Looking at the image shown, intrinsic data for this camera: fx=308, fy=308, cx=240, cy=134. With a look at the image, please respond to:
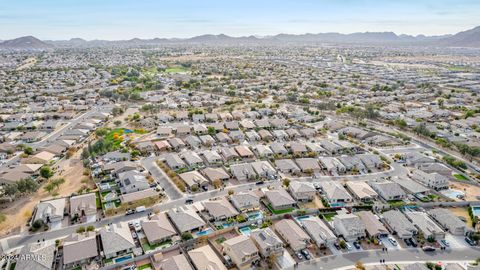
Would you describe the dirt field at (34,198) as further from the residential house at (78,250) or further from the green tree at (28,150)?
the residential house at (78,250)

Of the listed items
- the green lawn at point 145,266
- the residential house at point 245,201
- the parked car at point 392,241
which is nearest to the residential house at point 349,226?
the parked car at point 392,241

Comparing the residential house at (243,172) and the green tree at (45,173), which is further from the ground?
the green tree at (45,173)

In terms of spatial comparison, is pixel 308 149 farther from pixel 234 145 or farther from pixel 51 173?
pixel 51 173

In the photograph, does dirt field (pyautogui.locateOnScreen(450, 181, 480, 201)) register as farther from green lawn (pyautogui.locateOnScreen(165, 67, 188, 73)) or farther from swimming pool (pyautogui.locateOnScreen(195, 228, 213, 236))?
green lawn (pyautogui.locateOnScreen(165, 67, 188, 73))

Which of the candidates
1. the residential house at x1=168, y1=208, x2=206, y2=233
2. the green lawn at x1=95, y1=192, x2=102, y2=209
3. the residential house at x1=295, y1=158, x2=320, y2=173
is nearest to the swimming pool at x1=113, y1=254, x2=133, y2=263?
the residential house at x1=168, y1=208, x2=206, y2=233

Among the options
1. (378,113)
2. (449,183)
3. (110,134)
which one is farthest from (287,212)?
(378,113)

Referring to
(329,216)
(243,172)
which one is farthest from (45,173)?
(329,216)

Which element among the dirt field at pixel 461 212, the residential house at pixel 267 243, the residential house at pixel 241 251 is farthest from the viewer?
the dirt field at pixel 461 212

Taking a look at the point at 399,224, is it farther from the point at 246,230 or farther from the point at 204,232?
the point at 204,232
